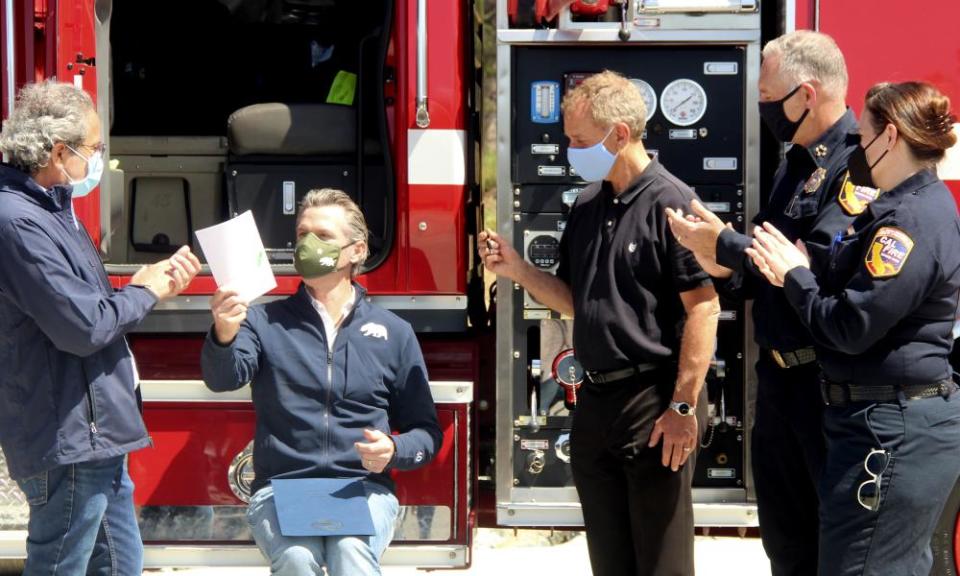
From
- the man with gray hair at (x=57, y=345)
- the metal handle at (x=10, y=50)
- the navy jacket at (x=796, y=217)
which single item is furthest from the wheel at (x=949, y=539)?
the metal handle at (x=10, y=50)

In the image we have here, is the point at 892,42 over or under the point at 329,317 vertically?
over

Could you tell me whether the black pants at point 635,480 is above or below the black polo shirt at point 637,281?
below

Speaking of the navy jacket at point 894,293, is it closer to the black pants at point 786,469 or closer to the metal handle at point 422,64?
the black pants at point 786,469

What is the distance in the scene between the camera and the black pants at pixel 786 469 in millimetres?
2951

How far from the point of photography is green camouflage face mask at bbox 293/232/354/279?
123 inches

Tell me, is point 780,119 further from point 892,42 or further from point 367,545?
point 367,545

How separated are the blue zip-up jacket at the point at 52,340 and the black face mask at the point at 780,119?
66.1 inches

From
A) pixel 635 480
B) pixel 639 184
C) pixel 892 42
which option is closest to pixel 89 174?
pixel 639 184

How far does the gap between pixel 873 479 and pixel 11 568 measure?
3.62 meters

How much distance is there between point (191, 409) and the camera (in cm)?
364

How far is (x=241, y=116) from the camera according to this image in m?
3.99

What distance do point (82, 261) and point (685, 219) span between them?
148 cm

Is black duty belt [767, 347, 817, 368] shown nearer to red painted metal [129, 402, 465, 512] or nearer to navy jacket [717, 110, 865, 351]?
navy jacket [717, 110, 865, 351]

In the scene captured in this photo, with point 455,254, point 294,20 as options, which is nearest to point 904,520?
point 455,254
